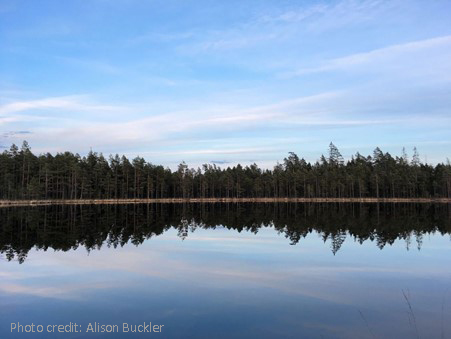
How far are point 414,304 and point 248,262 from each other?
1001 centimetres

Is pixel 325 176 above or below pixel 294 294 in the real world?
above

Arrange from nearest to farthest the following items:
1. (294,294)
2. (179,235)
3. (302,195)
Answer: (294,294) → (179,235) → (302,195)

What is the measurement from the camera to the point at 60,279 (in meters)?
18.2

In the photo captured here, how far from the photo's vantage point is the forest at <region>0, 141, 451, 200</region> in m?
107

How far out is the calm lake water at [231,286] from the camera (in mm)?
12055

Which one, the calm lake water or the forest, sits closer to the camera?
the calm lake water

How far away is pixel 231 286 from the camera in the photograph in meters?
16.8

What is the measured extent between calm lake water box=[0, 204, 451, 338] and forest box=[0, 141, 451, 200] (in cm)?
7709

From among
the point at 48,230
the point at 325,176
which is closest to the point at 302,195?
the point at 325,176

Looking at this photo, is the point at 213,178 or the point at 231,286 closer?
the point at 231,286

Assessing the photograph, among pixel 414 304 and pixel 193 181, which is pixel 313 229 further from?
pixel 193 181

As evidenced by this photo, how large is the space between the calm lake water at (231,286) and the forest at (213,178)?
77.1 m

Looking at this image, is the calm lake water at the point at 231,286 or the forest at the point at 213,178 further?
the forest at the point at 213,178

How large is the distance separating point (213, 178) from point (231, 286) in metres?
134
